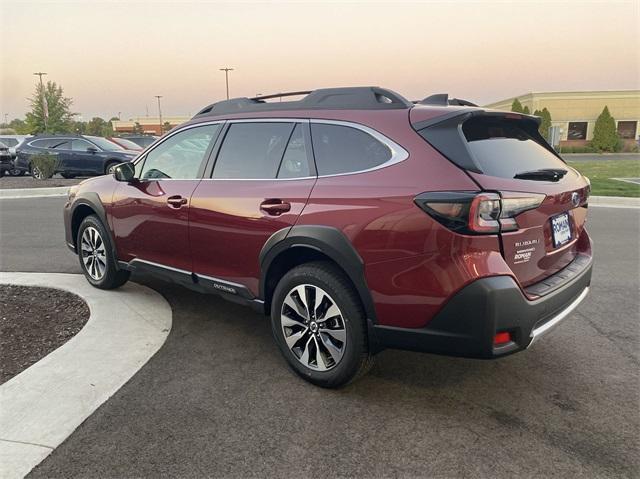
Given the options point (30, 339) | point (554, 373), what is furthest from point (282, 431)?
point (30, 339)

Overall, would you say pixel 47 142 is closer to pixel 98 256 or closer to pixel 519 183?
pixel 98 256

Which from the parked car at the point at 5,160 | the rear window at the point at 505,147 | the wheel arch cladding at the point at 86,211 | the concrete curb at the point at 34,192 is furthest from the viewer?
the parked car at the point at 5,160

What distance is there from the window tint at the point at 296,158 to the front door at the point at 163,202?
0.85 metres

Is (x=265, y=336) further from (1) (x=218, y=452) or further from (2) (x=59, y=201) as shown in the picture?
(2) (x=59, y=201)

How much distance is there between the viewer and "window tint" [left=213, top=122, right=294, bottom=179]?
3512 millimetres

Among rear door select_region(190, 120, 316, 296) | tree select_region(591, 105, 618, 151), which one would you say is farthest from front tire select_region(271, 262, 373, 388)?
tree select_region(591, 105, 618, 151)

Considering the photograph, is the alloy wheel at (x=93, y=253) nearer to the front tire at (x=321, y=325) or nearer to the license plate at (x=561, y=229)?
the front tire at (x=321, y=325)

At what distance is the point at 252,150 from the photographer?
3.68 m

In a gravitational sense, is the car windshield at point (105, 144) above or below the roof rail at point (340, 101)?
below

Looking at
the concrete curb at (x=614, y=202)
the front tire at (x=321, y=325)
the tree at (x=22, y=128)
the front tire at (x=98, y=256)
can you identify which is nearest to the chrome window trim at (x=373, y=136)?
the front tire at (x=321, y=325)

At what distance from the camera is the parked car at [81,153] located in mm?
16453

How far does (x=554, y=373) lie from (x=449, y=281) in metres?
1.44

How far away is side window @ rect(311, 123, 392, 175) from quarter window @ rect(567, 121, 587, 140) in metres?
51.8

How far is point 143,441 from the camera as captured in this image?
2666 millimetres
